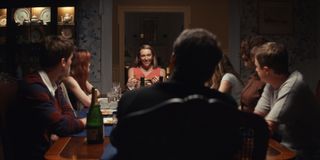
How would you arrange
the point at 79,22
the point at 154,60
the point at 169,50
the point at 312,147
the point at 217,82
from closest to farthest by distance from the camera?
the point at 312,147, the point at 217,82, the point at 154,60, the point at 79,22, the point at 169,50

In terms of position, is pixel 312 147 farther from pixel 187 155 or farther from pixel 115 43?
pixel 115 43

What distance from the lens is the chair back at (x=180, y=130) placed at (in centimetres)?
126

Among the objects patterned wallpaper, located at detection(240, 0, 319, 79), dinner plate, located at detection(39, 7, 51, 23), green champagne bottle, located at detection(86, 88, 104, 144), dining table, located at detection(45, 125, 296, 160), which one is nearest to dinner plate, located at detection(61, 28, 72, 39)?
dinner plate, located at detection(39, 7, 51, 23)

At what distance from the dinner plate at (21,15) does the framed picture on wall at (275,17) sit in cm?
293

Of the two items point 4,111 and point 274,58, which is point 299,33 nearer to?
point 274,58

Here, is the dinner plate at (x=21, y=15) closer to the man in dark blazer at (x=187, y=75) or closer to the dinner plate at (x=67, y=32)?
the dinner plate at (x=67, y=32)

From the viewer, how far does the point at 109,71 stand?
19.6 feet

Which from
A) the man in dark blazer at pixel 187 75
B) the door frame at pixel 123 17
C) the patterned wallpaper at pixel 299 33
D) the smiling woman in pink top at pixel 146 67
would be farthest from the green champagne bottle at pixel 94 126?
the door frame at pixel 123 17

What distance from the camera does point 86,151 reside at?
6.83 feet

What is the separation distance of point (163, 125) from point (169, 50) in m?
8.27

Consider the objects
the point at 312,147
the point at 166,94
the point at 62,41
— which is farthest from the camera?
the point at 62,41

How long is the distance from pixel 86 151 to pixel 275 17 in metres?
4.44

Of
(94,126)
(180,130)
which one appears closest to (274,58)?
(94,126)

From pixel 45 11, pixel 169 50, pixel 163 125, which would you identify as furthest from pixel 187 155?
pixel 169 50
